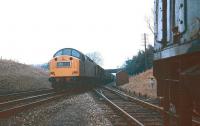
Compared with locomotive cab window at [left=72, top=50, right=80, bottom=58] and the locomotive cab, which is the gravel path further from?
locomotive cab window at [left=72, top=50, right=80, bottom=58]

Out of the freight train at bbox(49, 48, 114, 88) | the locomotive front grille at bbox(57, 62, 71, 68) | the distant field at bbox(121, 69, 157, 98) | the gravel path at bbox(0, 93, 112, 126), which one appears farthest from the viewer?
the locomotive front grille at bbox(57, 62, 71, 68)

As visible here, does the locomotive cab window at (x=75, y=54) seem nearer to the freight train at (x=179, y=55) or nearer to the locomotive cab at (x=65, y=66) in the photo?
the locomotive cab at (x=65, y=66)

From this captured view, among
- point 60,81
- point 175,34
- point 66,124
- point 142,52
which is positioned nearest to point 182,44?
point 175,34

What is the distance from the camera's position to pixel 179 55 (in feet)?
18.5

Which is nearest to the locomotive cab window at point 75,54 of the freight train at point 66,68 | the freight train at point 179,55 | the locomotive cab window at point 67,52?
the freight train at point 66,68

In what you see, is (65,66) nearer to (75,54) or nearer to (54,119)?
(75,54)

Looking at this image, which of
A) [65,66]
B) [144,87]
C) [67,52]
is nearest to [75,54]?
[67,52]

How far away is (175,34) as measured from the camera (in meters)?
6.05

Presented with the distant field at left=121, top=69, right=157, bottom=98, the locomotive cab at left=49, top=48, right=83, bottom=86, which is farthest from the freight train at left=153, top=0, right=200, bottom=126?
the locomotive cab at left=49, top=48, right=83, bottom=86

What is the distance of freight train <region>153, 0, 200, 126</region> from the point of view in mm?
5031

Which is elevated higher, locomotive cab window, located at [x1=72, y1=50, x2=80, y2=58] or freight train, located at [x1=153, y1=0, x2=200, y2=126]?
locomotive cab window, located at [x1=72, y1=50, x2=80, y2=58]

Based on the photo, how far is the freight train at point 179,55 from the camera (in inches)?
198

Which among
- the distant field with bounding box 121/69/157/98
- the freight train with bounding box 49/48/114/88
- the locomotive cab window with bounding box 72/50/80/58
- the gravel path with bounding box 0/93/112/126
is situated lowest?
the gravel path with bounding box 0/93/112/126

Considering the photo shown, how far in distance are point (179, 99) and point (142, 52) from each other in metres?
57.2
